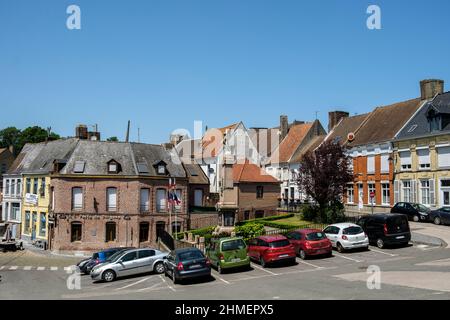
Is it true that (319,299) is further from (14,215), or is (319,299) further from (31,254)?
(14,215)

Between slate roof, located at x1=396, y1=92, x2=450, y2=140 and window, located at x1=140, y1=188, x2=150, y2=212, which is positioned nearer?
slate roof, located at x1=396, y1=92, x2=450, y2=140

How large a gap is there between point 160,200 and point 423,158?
23103 mm

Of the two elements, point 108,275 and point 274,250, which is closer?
point 274,250

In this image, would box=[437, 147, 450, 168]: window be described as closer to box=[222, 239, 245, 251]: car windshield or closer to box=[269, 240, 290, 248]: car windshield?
box=[269, 240, 290, 248]: car windshield

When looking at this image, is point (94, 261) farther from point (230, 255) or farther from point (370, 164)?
point (370, 164)

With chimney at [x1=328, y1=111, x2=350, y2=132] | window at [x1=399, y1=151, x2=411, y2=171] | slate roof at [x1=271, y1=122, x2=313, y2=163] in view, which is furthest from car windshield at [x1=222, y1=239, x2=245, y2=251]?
slate roof at [x1=271, y1=122, x2=313, y2=163]

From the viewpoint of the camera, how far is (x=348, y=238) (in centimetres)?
2652

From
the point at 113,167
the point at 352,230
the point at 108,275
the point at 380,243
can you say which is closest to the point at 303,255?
the point at 352,230

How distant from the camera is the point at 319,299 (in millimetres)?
15547

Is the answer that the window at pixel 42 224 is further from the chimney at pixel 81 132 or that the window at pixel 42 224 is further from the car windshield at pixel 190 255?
the car windshield at pixel 190 255

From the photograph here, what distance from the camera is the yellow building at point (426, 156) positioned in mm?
39188

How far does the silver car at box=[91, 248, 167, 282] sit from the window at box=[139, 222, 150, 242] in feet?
58.2

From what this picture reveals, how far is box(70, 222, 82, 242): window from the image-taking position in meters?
42.4
